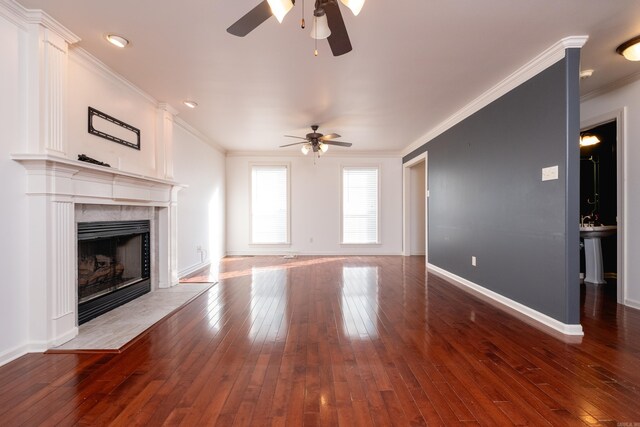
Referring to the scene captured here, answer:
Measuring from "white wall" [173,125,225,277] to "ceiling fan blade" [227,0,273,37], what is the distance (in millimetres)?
3445

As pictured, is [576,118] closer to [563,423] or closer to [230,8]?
[563,423]

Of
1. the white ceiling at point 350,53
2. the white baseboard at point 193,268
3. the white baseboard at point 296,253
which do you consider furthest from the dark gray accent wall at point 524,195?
the white baseboard at point 193,268

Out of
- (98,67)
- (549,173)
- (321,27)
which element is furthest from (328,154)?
(321,27)

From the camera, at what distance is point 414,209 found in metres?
7.61

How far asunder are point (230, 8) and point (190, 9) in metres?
0.32

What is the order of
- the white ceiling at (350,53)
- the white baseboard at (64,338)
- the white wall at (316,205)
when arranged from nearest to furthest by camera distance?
the white ceiling at (350,53) → the white baseboard at (64,338) → the white wall at (316,205)

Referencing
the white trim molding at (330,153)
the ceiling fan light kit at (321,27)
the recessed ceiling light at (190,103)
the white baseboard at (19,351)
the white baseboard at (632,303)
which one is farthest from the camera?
the white trim molding at (330,153)

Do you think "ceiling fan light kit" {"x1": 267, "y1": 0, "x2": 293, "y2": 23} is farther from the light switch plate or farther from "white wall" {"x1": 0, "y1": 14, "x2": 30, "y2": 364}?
the light switch plate

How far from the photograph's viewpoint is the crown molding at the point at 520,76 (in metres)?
2.65

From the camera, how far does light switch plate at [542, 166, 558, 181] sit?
2.76m

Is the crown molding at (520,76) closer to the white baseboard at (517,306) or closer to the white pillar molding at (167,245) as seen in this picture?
the white baseboard at (517,306)

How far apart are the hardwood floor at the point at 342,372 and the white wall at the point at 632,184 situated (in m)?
0.34

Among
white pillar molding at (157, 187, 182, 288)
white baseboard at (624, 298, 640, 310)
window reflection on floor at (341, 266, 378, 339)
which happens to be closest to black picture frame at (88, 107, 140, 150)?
white pillar molding at (157, 187, 182, 288)

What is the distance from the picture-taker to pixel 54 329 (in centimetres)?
242
